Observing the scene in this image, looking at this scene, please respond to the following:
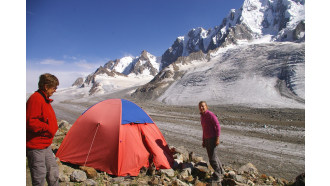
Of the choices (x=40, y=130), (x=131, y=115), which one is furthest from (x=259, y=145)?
(x=40, y=130)

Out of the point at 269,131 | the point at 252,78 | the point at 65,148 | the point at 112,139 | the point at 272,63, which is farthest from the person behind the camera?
the point at 272,63

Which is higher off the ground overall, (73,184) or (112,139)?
(112,139)

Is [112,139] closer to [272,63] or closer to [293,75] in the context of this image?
[293,75]

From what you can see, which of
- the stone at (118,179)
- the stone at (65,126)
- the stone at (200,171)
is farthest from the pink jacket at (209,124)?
the stone at (65,126)

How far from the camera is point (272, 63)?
3512cm

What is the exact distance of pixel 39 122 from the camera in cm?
272

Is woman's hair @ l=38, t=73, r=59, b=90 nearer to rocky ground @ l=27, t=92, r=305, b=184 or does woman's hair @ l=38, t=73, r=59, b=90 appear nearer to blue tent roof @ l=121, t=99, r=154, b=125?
blue tent roof @ l=121, t=99, r=154, b=125

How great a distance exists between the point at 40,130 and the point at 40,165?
57cm

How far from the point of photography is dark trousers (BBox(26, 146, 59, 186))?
279cm

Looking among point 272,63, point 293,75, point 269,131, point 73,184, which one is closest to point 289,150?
point 269,131

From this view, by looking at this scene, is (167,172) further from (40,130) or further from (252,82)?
(252,82)

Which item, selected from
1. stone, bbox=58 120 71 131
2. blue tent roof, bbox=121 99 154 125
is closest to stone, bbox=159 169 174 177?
blue tent roof, bbox=121 99 154 125
